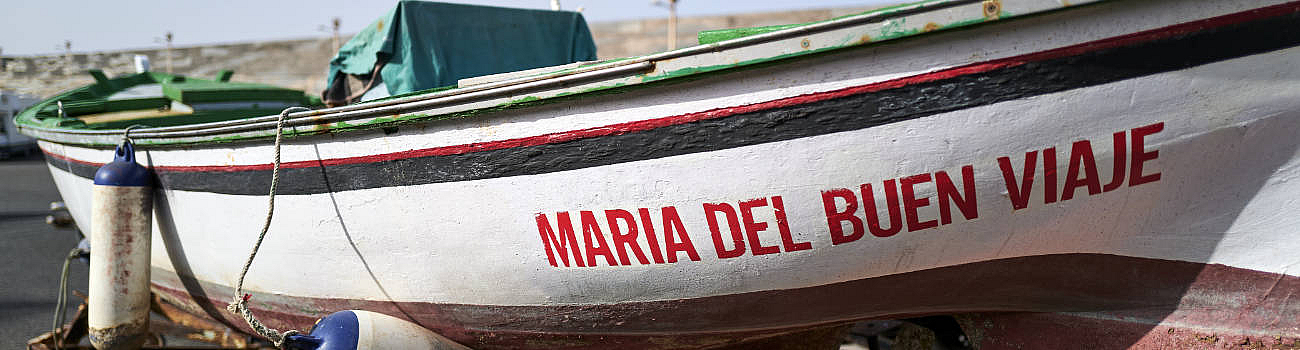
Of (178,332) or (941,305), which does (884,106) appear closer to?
(941,305)

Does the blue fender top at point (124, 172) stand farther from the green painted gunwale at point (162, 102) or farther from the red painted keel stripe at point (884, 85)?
the red painted keel stripe at point (884, 85)

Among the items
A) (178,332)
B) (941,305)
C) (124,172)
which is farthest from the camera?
(178,332)

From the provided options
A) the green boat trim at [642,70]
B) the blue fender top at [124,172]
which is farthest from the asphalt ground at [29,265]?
the green boat trim at [642,70]

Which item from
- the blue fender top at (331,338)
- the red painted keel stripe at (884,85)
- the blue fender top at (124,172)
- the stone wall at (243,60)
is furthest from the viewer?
the stone wall at (243,60)

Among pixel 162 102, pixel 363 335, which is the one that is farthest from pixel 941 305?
pixel 162 102

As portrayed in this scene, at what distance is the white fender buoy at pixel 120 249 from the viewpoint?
9.52ft

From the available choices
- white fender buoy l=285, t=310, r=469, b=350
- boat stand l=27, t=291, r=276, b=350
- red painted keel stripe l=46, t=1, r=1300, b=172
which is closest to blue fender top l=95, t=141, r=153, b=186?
boat stand l=27, t=291, r=276, b=350

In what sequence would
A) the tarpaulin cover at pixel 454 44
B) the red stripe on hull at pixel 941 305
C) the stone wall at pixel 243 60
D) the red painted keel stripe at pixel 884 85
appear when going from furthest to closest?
1. the stone wall at pixel 243 60
2. the tarpaulin cover at pixel 454 44
3. the red stripe on hull at pixel 941 305
4. the red painted keel stripe at pixel 884 85

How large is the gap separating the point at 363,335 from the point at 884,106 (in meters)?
1.67

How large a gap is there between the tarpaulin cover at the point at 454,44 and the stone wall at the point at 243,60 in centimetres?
1380

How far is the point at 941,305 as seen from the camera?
7.11ft

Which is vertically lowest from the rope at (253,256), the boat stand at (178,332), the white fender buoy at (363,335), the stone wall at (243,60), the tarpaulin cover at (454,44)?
the stone wall at (243,60)

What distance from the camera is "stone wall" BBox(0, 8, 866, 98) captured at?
1828 cm

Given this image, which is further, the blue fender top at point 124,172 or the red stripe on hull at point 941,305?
the blue fender top at point 124,172
